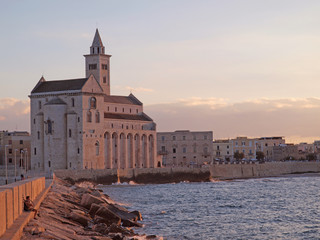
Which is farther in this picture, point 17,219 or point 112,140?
point 112,140

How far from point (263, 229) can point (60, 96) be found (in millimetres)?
56703

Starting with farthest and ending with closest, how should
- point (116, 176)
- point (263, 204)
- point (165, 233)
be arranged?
point (116, 176) → point (263, 204) → point (165, 233)

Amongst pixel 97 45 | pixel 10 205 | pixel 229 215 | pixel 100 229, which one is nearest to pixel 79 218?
pixel 100 229

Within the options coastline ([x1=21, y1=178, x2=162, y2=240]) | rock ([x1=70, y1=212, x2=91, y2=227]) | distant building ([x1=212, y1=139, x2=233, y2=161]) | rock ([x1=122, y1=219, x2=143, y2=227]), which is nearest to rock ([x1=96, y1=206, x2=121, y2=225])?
coastline ([x1=21, y1=178, x2=162, y2=240])

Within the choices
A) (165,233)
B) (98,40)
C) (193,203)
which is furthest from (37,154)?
(165,233)

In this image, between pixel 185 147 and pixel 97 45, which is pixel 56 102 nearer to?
pixel 97 45

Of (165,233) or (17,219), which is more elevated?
(17,219)

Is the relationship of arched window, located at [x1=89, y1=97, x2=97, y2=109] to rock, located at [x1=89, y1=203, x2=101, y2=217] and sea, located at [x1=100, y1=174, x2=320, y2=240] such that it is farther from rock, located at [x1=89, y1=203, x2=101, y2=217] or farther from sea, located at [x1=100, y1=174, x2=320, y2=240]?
rock, located at [x1=89, y1=203, x2=101, y2=217]

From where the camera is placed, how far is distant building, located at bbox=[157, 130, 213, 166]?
12694cm

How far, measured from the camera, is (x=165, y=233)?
119 ft

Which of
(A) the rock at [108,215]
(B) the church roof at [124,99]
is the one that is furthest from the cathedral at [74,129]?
(A) the rock at [108,215]

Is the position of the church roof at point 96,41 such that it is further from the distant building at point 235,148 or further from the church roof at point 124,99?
the distant building at point 235,148

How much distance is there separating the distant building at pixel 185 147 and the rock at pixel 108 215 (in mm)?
89397

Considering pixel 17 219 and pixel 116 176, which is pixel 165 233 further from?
pixel 116 176
